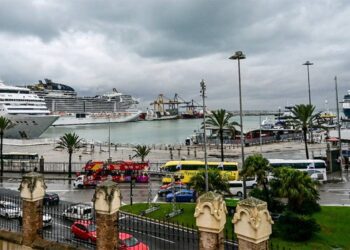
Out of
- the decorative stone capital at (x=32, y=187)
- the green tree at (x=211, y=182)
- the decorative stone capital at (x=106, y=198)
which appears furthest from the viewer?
the green tree at (x=211, y=182)

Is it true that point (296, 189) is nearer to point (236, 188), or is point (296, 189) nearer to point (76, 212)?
point (76, 212)

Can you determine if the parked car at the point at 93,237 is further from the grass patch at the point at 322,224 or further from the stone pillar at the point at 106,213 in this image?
the grass patch at the point at 322,224

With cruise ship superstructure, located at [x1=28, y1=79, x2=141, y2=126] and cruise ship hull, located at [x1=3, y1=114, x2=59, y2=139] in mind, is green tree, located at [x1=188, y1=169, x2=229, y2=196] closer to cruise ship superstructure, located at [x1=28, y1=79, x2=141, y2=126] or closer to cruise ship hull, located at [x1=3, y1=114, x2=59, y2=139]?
cruise ship hull, located at [x1=3, y1=114, x2=59, y2=139]

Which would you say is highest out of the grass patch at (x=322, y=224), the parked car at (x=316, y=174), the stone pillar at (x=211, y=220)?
the stone pillar at (x=211, y=220)

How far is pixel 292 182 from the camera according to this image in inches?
784

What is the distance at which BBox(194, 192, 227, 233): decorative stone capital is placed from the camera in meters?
7.54

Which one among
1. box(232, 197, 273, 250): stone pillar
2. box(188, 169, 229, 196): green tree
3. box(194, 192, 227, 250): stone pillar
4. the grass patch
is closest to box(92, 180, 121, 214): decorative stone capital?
box(194, 192, 227, 250): stone pillar

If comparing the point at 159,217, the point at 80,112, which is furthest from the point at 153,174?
the point at 80,112

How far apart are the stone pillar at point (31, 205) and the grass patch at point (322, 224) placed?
6.18m

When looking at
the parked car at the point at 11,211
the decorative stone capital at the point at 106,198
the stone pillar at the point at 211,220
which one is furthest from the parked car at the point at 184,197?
the stone pillar at the point at 211,220

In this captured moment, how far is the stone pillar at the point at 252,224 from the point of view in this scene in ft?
22.5

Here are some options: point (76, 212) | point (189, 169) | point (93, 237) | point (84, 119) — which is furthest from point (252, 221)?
point (84, 119)

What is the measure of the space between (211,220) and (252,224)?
102cm

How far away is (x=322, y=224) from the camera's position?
20.8m
